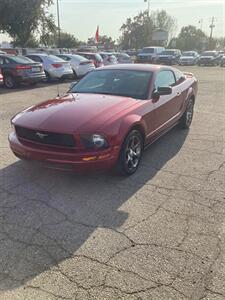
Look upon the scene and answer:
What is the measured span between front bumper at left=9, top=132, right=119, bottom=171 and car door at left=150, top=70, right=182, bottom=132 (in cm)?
145

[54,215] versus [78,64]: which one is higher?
[78,64]

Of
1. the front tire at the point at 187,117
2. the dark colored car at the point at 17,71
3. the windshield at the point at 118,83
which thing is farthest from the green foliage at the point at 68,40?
the windshield at the point at 118,83

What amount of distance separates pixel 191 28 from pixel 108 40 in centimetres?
2677

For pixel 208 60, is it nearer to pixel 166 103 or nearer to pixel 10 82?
pixel 10 82

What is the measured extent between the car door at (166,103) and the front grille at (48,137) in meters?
1.80

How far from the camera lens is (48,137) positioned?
4.23 m

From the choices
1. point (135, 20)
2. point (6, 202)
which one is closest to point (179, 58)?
point (6, 202)

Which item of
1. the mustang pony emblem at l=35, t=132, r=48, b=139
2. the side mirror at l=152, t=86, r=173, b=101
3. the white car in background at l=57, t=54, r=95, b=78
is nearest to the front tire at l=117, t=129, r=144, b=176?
the side mirror at l=152, t=86, r=173, b=101

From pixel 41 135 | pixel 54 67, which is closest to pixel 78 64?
pixel 54 67

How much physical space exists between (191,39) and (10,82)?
89.0 m

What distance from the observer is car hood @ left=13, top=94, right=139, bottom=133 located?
13.8 feet

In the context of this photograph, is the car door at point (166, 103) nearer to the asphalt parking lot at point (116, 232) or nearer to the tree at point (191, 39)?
the asphalt parking lot at point (116, 232)

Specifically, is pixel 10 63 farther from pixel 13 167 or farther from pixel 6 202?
pixel 6 202

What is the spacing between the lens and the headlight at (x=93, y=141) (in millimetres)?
4102
